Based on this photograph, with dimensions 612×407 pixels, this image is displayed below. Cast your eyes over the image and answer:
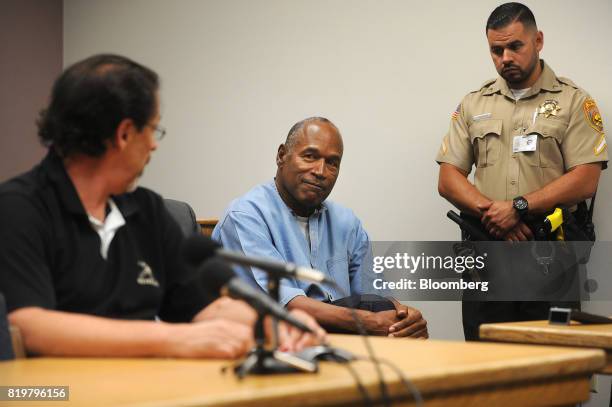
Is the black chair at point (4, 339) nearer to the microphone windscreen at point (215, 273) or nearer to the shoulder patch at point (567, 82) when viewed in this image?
the microphone windscreen at point (215, 273)

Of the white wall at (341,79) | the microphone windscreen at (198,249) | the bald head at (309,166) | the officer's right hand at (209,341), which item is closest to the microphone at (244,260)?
the microphone windscreen at (198,249)

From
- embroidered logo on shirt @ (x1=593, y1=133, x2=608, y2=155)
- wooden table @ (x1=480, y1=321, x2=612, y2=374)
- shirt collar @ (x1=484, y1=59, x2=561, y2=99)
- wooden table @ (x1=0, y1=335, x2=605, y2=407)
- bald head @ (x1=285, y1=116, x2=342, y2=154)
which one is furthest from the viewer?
shirt collar @ (x1=484, y1=59, x2=561, y2=99)

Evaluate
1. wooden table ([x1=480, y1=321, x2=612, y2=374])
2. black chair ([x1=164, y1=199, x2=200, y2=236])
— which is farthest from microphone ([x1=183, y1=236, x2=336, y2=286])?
black chair ([x1=164, y1=199, x2=200, y2=236])

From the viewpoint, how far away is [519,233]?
3.88 metres

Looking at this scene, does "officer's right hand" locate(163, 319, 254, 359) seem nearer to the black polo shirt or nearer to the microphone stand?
the microphone stand

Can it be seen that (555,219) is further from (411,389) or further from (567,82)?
(411,389)

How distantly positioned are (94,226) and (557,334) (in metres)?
1.25

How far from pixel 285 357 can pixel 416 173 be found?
12.2 feet

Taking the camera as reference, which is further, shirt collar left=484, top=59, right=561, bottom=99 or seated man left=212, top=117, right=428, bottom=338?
shirt collar left=484, top=59, right=561, bottom=99

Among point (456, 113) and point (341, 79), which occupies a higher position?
point (341, 79)

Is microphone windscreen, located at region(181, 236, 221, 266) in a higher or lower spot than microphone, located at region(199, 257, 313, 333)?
higher

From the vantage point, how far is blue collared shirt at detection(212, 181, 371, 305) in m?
3.25

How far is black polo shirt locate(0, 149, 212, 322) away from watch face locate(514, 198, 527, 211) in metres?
2.23

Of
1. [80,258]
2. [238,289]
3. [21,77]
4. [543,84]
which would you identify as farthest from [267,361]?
[21,77]
